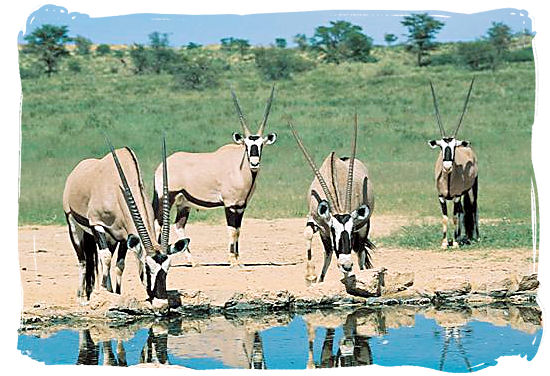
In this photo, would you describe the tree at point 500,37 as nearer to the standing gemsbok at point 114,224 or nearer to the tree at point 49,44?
the standing gemsbok at point 114,224

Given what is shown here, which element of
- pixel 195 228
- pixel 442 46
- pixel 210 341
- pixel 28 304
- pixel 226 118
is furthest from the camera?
pixel 226 118

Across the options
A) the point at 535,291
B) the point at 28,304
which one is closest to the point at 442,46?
the point at 535,291

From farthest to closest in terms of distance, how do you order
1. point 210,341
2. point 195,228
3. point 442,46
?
point 442,46
point 195,228
point 210,341

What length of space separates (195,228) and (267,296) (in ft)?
12.0

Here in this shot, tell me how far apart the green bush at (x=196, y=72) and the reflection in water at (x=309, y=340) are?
6.75 meters

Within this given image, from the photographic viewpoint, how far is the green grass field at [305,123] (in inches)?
504

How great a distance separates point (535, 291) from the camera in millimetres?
9055

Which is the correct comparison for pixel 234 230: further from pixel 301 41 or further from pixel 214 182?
pixel 301 41

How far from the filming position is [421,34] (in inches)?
526

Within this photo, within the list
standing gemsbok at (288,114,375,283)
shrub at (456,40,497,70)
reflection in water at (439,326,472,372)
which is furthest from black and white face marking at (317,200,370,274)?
shrub at (456,40,497,70)

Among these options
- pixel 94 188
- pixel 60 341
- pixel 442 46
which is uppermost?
pixel 442 46

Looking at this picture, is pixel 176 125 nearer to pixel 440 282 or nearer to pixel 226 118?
pixel 226 118

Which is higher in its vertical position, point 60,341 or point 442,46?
point 442,46

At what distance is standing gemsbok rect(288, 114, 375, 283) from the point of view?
877 cm
